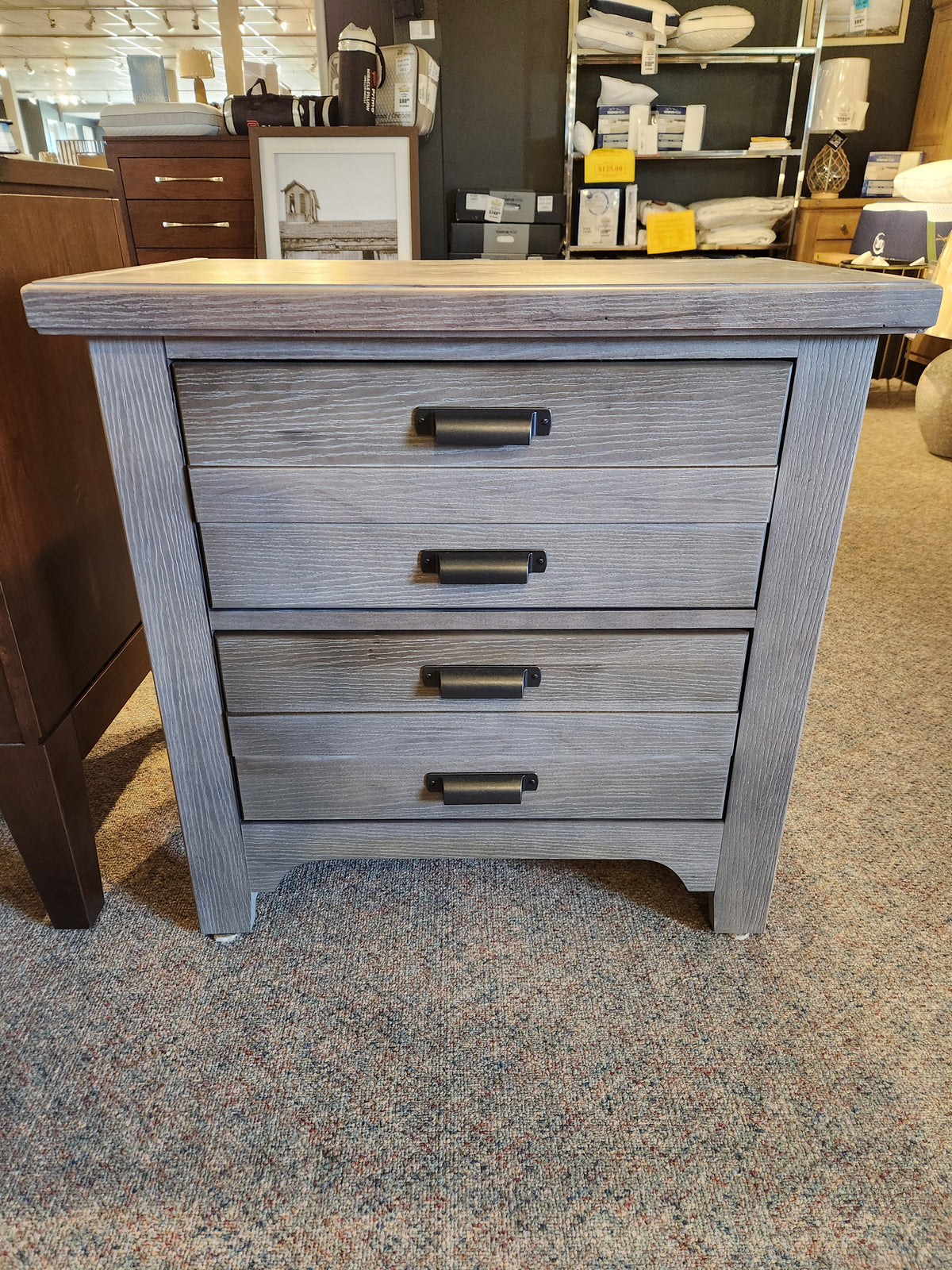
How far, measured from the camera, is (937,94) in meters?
3.85

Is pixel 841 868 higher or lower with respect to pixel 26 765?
lower

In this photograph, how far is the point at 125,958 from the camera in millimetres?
931

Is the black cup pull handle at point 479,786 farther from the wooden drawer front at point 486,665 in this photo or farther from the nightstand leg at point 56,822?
the nightstand leg at point 56,822

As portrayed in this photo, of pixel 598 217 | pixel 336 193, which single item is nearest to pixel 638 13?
pixel 598 217

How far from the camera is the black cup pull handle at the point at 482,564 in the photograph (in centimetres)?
76

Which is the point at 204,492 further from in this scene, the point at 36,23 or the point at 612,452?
the point at 36,23

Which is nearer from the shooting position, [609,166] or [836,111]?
[609,166]

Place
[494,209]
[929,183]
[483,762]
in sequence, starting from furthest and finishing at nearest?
[494,209], [929,183], [483,762]

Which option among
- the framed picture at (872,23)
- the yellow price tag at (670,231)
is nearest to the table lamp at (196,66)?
the yellow price tag at (670,231)

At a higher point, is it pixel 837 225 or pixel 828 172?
pixel 828 172

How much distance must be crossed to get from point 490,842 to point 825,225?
393 centimetres

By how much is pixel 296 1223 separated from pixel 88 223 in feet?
3.75

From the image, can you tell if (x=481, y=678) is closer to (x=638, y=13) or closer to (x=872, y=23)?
(x=638, y=13)

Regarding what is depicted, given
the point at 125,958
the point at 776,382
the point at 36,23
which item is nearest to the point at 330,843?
the point at 125,958
